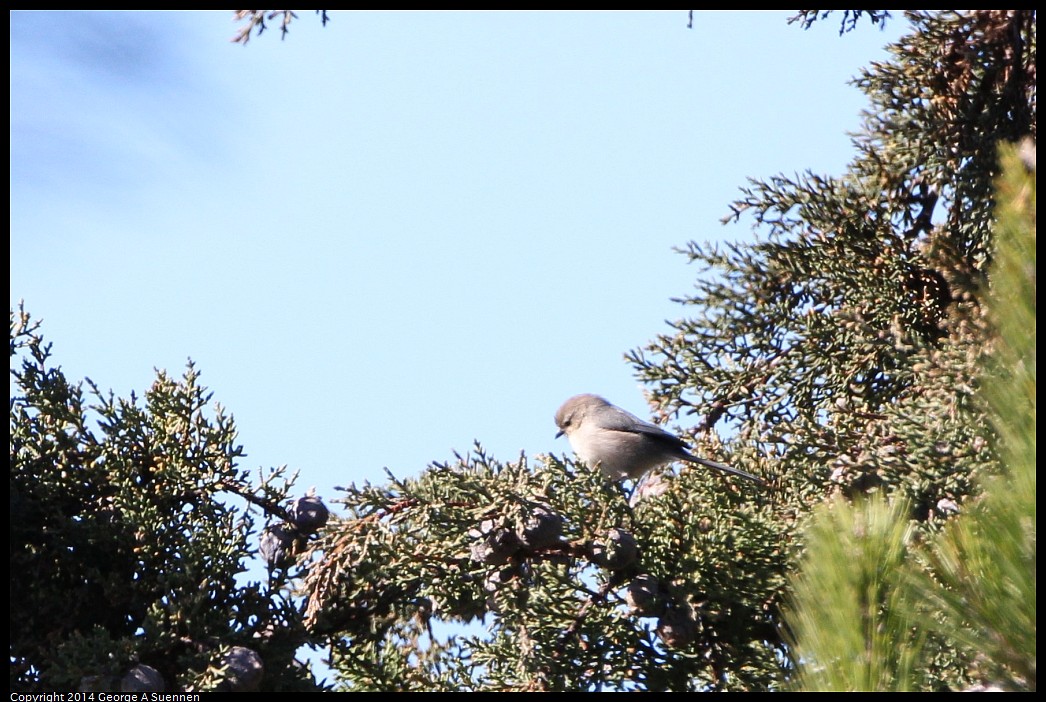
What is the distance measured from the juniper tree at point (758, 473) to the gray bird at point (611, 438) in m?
0.96

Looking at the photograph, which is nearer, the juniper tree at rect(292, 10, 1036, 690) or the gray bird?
the juniper tree at rect(292, 10, 1036, 690)

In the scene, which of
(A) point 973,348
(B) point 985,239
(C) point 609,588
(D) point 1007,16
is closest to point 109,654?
(C) point 609,588

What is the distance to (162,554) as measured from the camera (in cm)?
245

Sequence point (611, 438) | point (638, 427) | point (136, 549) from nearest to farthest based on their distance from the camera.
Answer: point (136, 549)
point (638, 427)
point (611, 438)

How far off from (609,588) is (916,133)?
65.1 inches

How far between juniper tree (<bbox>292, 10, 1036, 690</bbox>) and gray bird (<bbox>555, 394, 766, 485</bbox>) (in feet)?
3.14

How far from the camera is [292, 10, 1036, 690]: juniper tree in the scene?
7.46ft

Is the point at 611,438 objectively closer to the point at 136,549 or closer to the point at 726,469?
the point at 726,469

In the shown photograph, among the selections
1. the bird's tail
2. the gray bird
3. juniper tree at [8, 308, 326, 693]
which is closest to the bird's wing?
the gray bird

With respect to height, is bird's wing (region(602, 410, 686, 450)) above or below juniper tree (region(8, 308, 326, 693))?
above

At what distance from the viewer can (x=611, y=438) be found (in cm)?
438

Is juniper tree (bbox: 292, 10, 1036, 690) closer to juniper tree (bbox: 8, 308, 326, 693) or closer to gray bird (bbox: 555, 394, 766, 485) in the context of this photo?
juniper tree (bbox: 8, 308, 326, 693)

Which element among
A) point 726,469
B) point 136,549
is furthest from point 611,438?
point 136,549

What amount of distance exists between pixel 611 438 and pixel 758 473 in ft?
5.63
